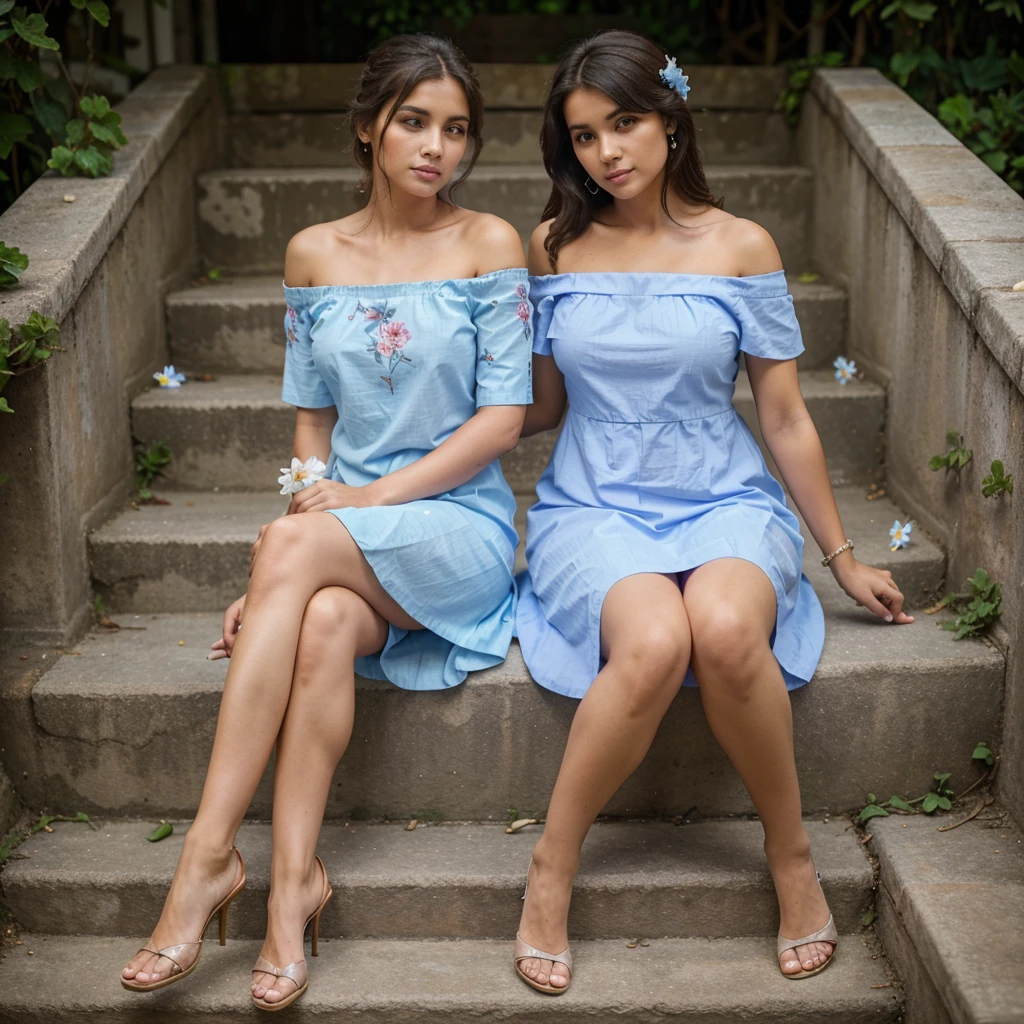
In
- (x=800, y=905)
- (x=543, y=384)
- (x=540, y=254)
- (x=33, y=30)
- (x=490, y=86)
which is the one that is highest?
(x=33, y=30)

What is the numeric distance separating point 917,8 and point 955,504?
182 centimetres

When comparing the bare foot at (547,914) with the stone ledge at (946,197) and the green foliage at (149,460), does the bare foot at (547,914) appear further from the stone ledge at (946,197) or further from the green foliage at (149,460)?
the green foliage at (149,460)

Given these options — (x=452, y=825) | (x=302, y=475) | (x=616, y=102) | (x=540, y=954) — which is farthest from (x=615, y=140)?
(x=540, y=954)

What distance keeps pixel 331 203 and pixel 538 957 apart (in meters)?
2.58

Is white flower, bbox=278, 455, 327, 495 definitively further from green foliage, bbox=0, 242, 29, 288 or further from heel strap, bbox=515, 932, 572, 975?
heel strap, bbox=515, 932, 572, 975

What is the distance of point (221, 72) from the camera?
4.22m

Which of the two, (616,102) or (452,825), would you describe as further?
(452,825)

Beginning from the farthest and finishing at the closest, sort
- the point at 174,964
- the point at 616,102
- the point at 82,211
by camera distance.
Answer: the point at 82,211 < the point at 616,102 < the point at 174,964

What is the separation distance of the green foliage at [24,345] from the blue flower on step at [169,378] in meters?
0.90

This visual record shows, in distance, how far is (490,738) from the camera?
2441 mm

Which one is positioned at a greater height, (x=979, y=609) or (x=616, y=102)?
(x=616, y=102)

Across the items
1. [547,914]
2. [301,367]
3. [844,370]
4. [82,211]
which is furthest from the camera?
[844,370]

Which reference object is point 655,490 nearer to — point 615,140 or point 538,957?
point 615,140

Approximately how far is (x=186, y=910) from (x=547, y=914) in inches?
25.2
